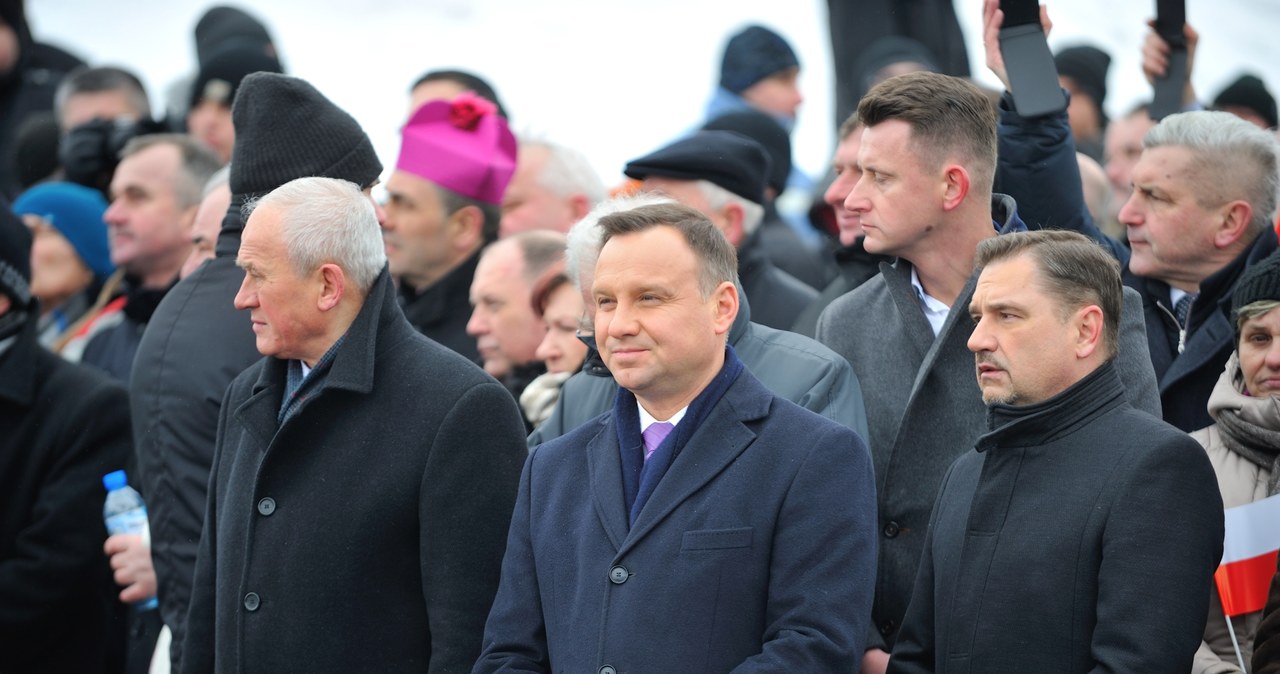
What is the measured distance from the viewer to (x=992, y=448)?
12.4 feet

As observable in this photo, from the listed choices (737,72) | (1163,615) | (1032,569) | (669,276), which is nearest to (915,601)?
(1032,569)

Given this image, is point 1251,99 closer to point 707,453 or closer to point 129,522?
point 707,453

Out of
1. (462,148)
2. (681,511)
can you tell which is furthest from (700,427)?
(462,148)

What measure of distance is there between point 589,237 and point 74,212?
383 centimetres

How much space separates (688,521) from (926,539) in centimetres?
68

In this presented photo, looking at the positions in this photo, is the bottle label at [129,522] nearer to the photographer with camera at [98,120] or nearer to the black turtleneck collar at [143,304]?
the black turtleneck collar at [143,304]

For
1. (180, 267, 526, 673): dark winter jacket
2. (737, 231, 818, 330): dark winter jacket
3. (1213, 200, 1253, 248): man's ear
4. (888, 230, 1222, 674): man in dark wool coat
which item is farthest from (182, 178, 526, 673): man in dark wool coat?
(1213, 200, 1253, 248): man's ear

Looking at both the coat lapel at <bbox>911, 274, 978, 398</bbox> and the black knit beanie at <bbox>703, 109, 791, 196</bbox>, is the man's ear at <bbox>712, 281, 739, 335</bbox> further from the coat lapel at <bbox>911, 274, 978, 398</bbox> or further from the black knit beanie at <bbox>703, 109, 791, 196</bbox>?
the black knit beanie at <bbox>703, 109, 791, 196</bbox>

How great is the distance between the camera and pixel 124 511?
5504mm

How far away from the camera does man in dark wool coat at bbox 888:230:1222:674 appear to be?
344cm

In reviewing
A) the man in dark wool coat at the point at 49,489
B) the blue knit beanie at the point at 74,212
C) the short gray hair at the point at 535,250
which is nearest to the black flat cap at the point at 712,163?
the short gray hair at the point at 535,250

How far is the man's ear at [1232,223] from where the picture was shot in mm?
4824

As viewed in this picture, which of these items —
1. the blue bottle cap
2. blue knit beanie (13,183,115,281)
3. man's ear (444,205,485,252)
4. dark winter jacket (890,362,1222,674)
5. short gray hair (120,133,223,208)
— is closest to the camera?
dark winter jacket (890,362,1222,674)

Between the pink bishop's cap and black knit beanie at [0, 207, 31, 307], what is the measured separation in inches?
56.4
